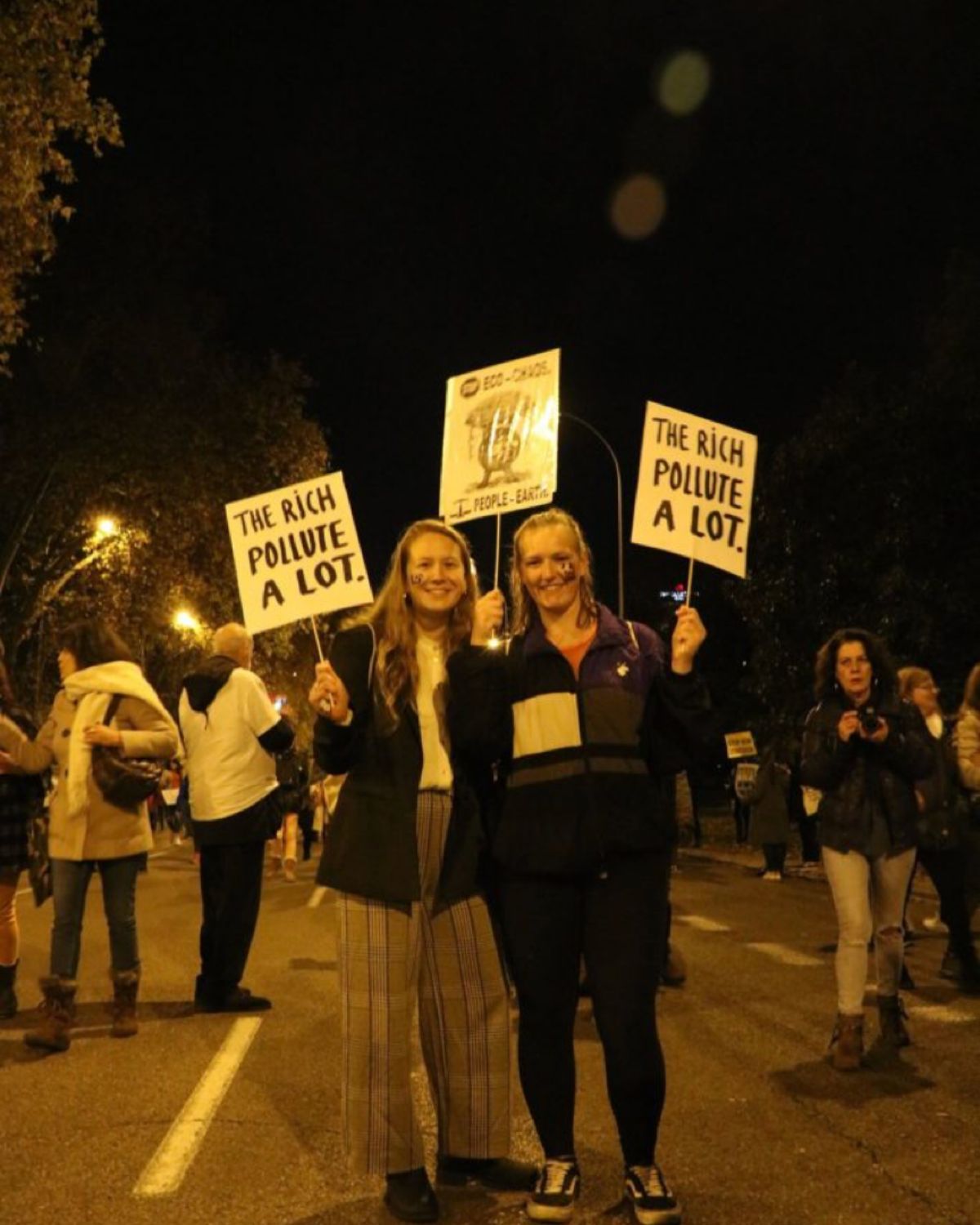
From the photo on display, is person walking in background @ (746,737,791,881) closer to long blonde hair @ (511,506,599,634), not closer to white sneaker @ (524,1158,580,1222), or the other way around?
long blonde hair @ (511,506,599,634)

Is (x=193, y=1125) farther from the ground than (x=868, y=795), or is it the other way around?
(x=868, y=795)

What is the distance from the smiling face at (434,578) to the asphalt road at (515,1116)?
1.72m

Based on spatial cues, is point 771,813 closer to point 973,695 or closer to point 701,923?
point 701,923

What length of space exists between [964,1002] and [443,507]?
150 inches

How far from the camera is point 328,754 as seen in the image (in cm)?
428

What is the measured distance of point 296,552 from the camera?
5.89 meters

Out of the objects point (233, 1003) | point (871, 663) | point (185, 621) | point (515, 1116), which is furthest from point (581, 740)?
point (185, 621)

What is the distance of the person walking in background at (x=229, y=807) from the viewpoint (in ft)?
24.7

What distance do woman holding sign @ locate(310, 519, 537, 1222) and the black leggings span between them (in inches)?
6.9

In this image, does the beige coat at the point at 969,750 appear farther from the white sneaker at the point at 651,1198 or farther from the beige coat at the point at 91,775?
the white sneaker at the point at 651,1198

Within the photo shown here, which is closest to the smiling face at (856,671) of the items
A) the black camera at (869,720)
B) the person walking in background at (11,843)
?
the black camera at (869,720)

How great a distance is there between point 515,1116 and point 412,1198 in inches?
49.7

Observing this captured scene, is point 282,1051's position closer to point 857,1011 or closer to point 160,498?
point 857,1011

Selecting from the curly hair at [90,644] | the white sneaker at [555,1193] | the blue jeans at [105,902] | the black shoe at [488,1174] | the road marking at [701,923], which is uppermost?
the curly hair at [90,644]
